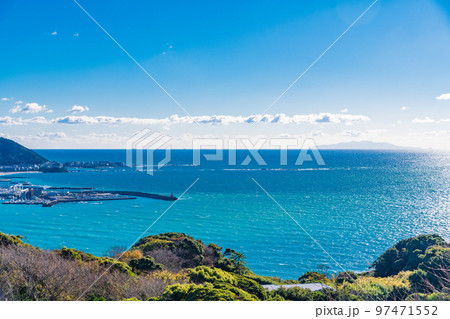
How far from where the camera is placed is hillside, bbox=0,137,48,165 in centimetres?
5853

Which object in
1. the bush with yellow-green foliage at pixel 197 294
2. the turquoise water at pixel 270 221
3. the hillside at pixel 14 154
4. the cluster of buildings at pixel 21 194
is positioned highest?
the hillside at pixel 14 154

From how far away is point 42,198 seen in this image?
135 ft

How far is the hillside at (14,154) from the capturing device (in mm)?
58531

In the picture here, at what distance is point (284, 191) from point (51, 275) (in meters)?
43.7

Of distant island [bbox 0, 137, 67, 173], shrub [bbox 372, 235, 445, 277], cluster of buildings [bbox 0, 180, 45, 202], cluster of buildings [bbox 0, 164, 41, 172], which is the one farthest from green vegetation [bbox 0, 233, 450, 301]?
cluster of buildings [bbox 0, 164, 41, 172]

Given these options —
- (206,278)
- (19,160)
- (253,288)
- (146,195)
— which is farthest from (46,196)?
(253,288)

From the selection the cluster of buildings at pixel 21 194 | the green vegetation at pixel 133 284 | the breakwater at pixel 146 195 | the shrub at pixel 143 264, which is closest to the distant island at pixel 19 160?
the cluster of buildings at pixel 21 194

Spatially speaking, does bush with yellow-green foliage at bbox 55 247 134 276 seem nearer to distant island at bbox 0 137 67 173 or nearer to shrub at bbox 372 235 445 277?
shrub at bbox 372 235 445 277

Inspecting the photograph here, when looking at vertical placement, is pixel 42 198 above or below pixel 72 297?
below

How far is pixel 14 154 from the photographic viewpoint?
64688mm

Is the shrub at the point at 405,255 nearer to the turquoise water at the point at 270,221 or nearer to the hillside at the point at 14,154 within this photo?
the turquoise water at the point at 270,221
